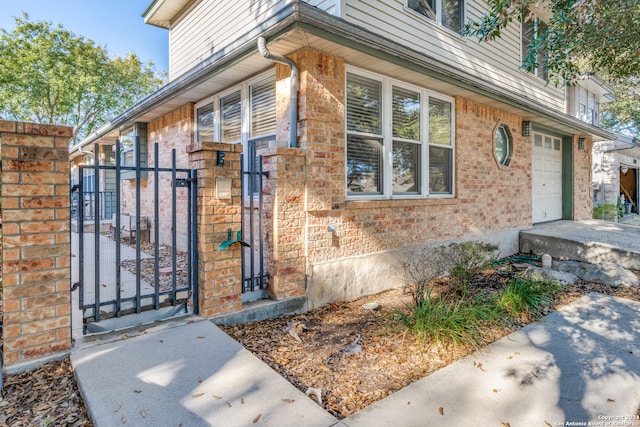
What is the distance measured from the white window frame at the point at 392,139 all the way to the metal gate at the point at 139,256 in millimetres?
2274

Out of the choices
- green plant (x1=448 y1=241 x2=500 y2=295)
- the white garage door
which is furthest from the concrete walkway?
the white garage door

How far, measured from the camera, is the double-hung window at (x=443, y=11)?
20.1 feet

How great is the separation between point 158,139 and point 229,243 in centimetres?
621

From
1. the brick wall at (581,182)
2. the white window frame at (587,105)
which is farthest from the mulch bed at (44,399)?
the white window frame at (587,105)

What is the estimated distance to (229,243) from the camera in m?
3.62

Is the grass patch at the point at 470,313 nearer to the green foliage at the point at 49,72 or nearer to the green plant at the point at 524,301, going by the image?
the green plant at the point at 524,301

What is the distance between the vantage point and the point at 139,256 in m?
3.33

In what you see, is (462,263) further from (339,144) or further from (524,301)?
(339,144)

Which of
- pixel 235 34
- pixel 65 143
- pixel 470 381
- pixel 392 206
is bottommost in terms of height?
pixel 470 381

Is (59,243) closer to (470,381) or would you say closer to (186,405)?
(186,405)

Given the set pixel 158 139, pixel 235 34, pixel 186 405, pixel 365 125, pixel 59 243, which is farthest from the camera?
pixel 158 139

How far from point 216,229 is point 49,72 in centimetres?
1823

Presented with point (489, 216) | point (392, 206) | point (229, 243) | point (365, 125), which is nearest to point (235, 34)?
point (365, 125)

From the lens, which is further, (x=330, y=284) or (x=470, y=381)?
(x=330, y=284)
